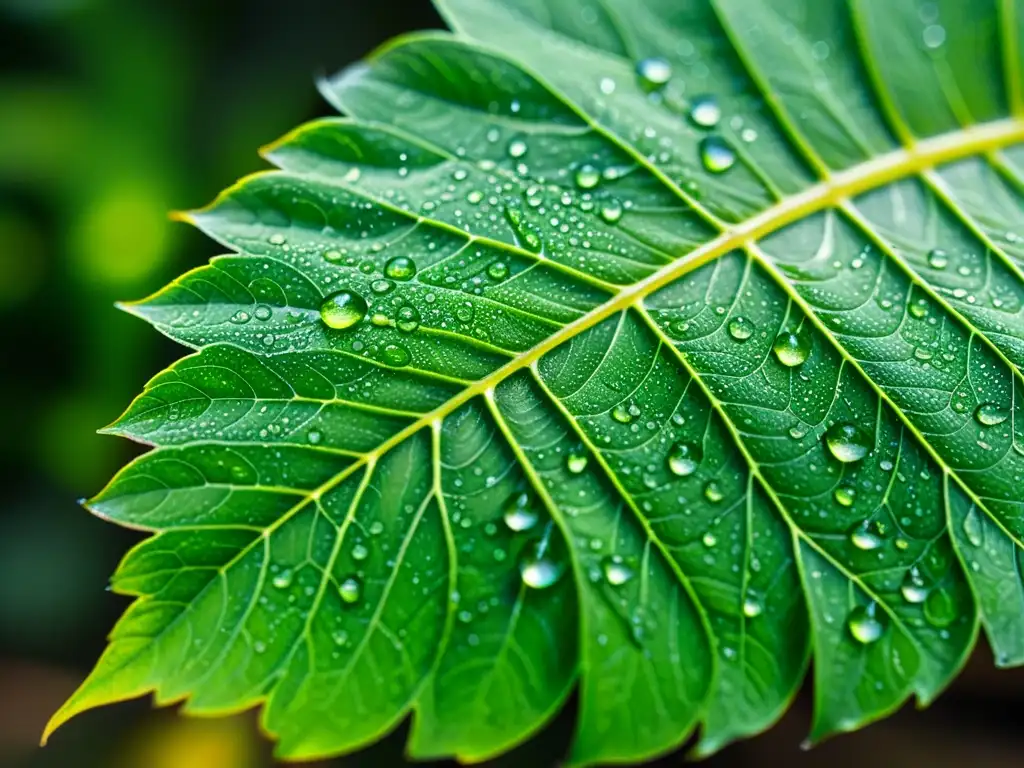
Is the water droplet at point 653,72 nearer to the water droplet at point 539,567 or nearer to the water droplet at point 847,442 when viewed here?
the water droplet at point 847,442

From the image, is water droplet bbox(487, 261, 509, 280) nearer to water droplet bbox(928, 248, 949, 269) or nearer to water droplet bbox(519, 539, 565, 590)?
water droplet bbox(519, 539, 565, 590)

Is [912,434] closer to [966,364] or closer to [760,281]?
[966,364]

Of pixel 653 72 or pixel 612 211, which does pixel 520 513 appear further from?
pixel 653 72

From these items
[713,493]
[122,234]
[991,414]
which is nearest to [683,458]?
[713,493]

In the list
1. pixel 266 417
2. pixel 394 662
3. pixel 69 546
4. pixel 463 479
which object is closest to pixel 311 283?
pixel 266 417

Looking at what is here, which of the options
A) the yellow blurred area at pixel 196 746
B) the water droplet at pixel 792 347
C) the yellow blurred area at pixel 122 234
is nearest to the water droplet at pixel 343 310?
the water droplet at pixel 792 347
